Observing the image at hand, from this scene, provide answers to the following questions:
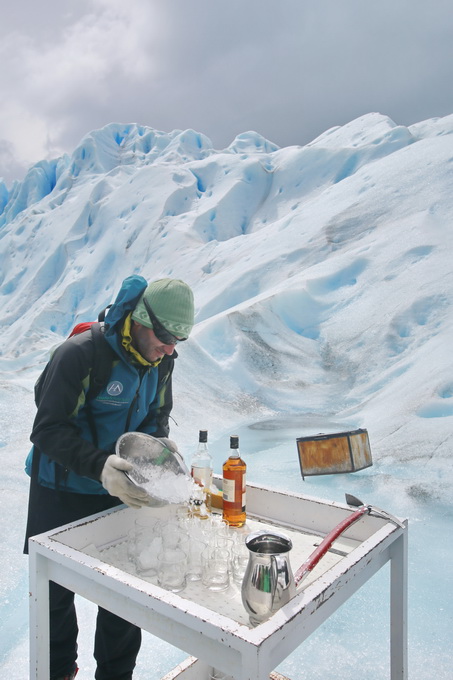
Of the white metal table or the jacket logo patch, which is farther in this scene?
the jacket logo patch

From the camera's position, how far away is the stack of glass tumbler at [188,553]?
1.20 m

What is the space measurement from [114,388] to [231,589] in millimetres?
684

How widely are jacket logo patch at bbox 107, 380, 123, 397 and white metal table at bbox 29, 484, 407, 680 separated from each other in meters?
0.35

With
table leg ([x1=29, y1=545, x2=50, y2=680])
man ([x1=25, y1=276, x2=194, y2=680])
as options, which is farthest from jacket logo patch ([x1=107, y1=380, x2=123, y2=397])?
table leg ([x1=29, y1=545, x2=50, y2=680])

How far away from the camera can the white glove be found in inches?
52.6

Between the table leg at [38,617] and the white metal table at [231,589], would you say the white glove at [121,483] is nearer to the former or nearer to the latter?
the white metal table at [231,589]

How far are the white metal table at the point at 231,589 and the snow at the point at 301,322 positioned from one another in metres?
0.82

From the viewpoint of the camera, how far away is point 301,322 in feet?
28.0

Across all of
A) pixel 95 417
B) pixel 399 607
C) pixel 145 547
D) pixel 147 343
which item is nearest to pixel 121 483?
pixel 145 547

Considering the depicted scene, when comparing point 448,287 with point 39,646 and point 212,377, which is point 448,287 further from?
point 39,646

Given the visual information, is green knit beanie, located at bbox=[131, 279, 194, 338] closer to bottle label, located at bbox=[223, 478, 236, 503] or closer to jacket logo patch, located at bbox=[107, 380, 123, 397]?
jacket logo patch, located at bbox=[107, 380, 123, 397]

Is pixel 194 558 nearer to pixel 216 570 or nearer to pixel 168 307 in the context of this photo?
pixel 216 570

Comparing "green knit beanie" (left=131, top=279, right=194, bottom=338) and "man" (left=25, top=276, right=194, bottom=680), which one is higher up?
"green knit beanie" (left=131, top=279, right=194, bottom=338)

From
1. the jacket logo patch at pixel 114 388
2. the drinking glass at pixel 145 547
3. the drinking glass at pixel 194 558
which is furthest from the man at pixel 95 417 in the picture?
the drinking glass at pixel 194 558
